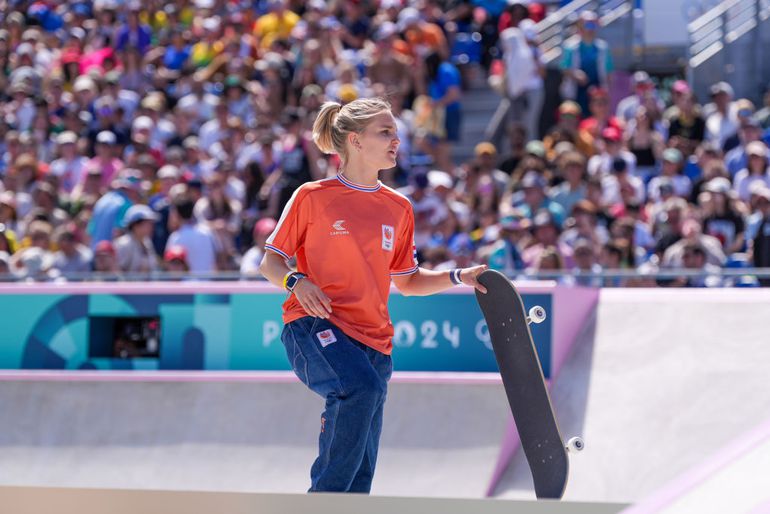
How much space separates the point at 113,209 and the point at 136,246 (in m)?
1.04

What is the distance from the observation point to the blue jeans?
4469 millimetres

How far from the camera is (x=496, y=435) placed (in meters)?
7.26

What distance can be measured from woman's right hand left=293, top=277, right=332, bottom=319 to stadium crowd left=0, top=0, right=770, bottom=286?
11.7ft

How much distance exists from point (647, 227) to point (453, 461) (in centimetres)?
334

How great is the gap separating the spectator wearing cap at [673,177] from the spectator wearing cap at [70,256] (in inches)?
188

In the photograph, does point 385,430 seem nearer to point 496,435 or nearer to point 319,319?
point 496,435

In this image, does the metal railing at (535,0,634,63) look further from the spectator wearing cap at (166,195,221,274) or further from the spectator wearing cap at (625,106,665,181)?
the spectator wearing cap at (166,195,221,274)

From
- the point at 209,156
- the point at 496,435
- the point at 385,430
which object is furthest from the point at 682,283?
the point at 209,156

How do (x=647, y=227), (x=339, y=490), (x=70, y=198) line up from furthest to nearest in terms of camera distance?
(x=70, y=198) < (x=647, y=227) < (x=339, y=490)

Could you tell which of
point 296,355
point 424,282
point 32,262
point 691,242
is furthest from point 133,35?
point 296,355

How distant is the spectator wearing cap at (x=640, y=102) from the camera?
11289 millimetres

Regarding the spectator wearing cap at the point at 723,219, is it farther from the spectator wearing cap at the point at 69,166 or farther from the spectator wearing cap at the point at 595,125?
the spectator wearing cap at the point at 69,166

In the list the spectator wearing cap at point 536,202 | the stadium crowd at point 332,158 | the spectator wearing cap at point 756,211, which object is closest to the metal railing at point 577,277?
the stadium crowd at point 332,158

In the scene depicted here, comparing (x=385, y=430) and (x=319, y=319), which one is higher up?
(x=319, y=319)
